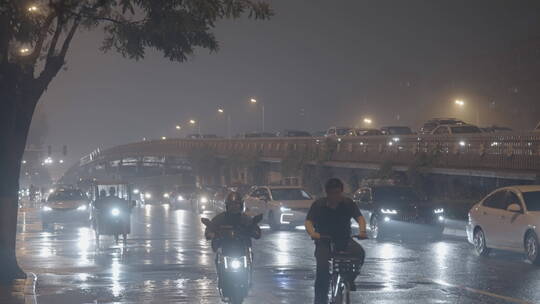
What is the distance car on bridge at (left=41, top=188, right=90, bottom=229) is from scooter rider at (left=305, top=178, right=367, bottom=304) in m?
A: 27.6

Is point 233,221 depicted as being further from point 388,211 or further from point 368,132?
point 368,132

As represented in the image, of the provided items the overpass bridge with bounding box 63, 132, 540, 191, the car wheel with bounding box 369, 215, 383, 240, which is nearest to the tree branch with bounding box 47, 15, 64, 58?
the car wheel with bounding box 369, 215, 383, 240

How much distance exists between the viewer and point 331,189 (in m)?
10.9

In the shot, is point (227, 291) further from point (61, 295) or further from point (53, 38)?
point (53, 38)

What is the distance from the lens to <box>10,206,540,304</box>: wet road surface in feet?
46.7

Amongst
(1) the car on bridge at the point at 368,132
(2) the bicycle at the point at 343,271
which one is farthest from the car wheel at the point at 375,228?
(1) the car on bridge at the point at 368,132

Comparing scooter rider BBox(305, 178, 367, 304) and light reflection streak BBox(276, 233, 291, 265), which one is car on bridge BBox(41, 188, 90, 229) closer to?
light reflection streak BBox(276, 233, 291, 265)

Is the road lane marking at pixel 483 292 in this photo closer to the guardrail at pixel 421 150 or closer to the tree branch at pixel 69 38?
the tree branch at pixel 69 38

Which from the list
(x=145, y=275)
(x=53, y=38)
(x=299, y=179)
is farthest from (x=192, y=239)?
(x=299, y=179)

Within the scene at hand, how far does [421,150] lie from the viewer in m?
49.1

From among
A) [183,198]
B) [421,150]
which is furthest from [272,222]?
[183,198]

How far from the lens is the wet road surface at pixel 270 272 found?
14242mm

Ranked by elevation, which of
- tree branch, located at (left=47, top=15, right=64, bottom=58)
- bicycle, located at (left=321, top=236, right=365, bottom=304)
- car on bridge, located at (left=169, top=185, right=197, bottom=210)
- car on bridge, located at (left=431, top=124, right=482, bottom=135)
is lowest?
bicycle, located at (left=321, top=236, right=365, bottom=304)

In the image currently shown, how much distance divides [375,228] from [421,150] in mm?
21617
